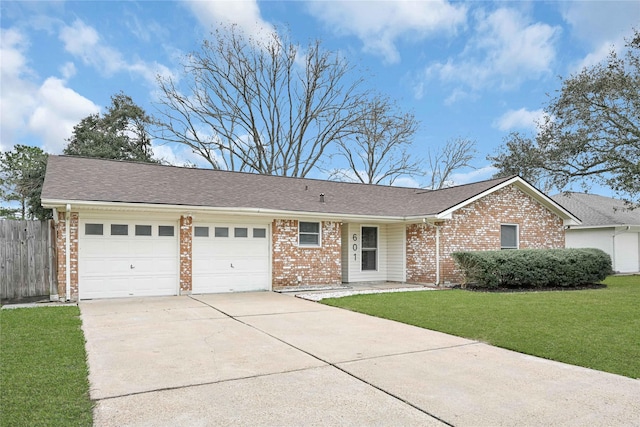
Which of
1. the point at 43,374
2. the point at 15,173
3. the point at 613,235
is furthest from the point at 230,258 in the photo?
the point at 15,173

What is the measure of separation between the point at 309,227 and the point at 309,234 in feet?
0.71

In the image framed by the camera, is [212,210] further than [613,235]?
No

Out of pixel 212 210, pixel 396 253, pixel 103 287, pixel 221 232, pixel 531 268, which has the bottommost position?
pixel 103 287

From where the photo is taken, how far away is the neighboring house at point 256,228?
10969mm

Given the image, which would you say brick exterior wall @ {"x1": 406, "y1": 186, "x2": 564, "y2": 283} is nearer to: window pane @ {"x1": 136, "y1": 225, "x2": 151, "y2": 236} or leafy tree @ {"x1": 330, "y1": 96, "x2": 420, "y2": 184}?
window pane @ {"x1": 136, "y1": 225, "x2": 151, "y2": 236}

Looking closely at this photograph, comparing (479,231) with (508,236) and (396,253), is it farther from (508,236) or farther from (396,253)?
(396,253)

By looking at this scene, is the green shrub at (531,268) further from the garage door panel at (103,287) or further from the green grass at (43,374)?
the green grass at (43,374)

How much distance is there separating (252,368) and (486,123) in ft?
72.6

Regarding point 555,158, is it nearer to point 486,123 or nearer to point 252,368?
point 486,123

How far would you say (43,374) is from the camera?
470 centimetres

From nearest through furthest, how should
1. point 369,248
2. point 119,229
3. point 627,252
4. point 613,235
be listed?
point 119,229 → point 369,248 → point 613,235 → point 627,252

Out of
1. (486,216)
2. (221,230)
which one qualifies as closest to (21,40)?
(221,230)

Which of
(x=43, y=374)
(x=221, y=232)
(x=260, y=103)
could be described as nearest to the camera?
(x=43, y=374)

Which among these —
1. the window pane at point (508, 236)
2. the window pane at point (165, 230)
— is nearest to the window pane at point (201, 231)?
the window pane at point (165, 230)
